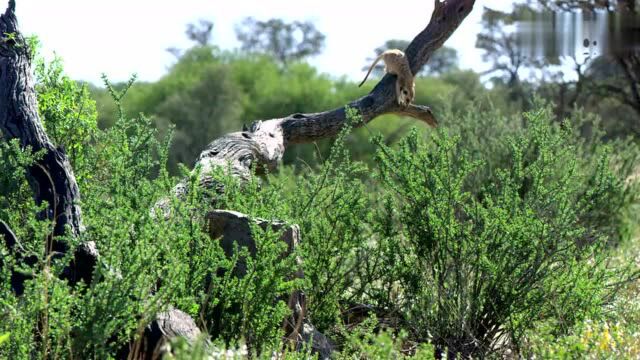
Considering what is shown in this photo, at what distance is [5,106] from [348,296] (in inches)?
107

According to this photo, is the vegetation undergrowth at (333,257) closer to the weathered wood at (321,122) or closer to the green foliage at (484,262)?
the green foliage at (484,262)

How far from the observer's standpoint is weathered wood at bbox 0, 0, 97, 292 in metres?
4.37

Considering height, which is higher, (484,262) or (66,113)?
(66,113)

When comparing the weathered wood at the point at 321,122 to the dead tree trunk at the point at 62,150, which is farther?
the weathered wood at the point at 321,122

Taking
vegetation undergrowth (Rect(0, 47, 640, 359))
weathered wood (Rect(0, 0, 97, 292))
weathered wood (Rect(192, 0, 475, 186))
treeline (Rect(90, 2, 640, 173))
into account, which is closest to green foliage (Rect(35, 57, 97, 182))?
vegetation undergrowth (Rect(0, 47, 640, 359))

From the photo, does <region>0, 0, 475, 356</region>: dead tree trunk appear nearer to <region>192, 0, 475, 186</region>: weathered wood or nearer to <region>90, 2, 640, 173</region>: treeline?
<region>192, 0, 475, 186</region>: weathered wood

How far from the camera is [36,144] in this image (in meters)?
4.69

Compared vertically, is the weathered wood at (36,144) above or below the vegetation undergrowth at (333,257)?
above

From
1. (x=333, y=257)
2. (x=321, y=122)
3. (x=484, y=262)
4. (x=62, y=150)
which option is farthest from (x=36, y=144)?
(x=321, y=122)

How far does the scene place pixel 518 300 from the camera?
5438 millimetres

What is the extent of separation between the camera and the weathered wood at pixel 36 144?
437 centimetres

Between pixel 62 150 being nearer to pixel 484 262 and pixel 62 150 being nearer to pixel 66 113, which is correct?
pixel 66 113

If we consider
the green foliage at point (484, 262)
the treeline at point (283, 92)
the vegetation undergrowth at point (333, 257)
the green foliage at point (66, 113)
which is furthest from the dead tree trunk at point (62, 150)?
the treeline at point (283, 92)

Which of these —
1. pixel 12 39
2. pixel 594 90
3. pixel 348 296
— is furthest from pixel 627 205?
pixel 594 90
